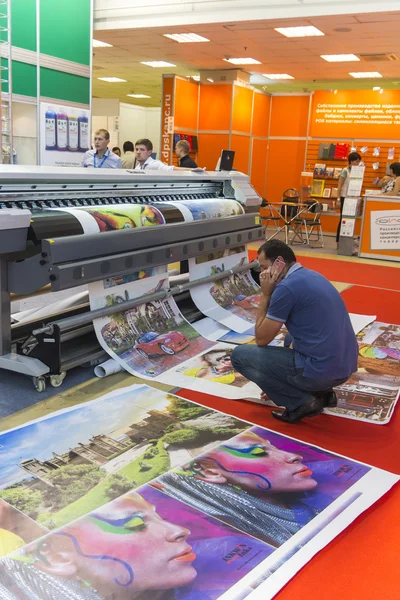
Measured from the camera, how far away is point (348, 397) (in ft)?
11.9

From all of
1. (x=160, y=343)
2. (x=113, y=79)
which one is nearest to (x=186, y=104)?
(x=113, y=79)

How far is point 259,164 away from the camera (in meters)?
14.5

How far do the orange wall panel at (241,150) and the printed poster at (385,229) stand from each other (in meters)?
5.01

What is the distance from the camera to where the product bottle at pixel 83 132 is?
27.6 ft

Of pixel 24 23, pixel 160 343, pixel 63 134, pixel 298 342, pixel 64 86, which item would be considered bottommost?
pixel 160 343

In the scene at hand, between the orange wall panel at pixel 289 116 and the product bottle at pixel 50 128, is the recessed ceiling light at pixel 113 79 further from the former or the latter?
the product bottle at pixel 50 128

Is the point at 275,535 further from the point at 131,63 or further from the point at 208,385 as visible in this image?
the point at 131,63

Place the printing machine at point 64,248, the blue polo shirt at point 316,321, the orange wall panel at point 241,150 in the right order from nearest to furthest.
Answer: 1. the blue polo shirt at point 316,321
2. the printing machine at point 64,248
3. the orange wall panel at point 241,150

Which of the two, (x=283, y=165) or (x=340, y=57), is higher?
(x=340, y=57)

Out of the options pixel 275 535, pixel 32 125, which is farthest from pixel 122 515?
pixel 32 125

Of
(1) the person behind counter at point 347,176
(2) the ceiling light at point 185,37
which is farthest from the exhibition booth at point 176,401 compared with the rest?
(2) the ceiling light at point 185,37

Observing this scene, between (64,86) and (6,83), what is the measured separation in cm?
109

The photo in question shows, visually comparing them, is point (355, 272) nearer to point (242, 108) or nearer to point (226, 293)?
point (226, 293)

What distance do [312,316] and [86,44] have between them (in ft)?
23.0
